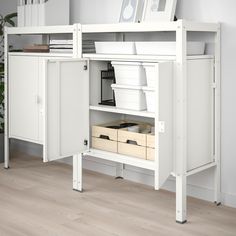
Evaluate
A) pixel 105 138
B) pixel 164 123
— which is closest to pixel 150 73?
pixel 164 123

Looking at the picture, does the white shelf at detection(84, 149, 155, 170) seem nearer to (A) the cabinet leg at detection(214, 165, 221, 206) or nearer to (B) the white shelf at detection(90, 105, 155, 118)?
(B) the white shelf at detection(90, 105, 155, 118)

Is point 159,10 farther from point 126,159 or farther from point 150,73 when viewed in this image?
point 126,159

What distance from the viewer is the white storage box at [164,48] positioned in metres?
2.74

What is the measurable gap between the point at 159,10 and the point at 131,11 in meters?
0.26

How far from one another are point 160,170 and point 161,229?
13.7 inches

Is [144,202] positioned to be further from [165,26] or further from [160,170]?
[165,26]

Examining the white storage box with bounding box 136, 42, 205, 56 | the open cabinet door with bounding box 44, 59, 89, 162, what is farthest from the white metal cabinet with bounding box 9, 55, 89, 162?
the white storage box with bounding box 136, 42, 205, 56

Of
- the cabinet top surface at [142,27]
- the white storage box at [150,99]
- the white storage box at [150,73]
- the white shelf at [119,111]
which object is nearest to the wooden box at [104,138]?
the white shelf at [119,111]

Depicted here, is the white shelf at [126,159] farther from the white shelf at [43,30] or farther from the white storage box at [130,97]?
the white shelf at [43,30]

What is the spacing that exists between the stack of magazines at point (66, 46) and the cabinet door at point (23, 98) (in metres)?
0.18

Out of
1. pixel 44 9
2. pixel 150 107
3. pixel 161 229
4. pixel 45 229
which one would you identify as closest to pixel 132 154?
pixel 150 107

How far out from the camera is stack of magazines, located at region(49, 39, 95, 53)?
3338mm

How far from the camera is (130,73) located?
2945 millimetres

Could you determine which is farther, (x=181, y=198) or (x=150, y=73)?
(x=150, y=73)
